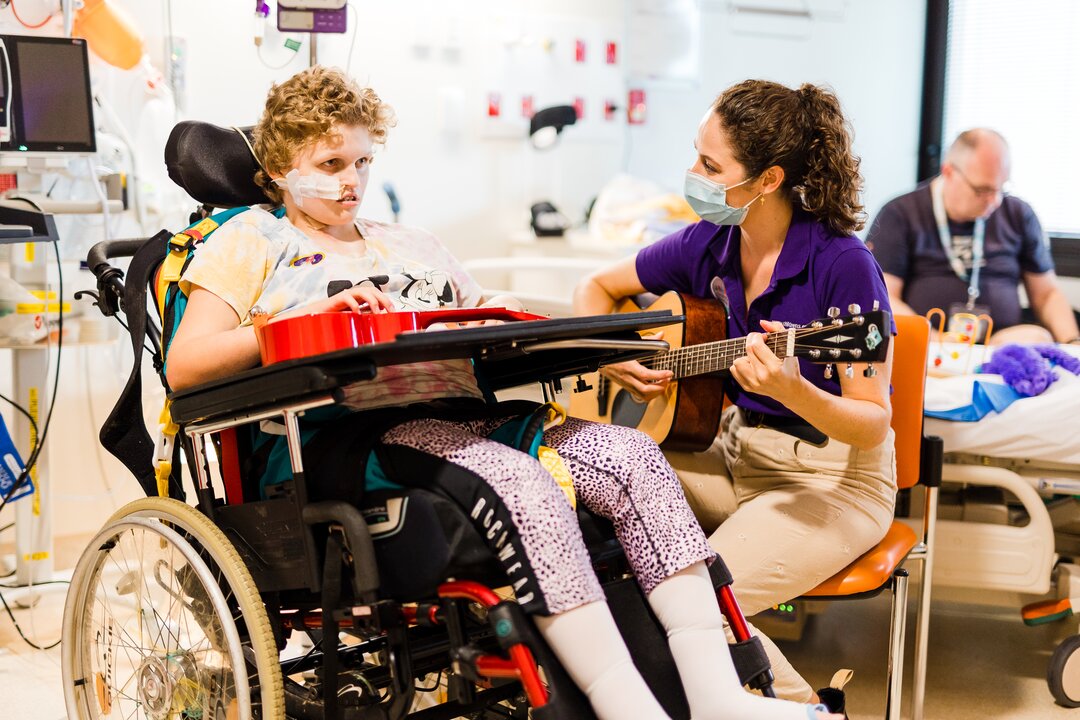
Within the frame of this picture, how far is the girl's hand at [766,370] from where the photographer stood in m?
1.76

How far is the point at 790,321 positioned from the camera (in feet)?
6.68

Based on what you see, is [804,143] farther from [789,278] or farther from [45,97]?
[45,97]

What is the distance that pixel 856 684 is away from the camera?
8.37ft

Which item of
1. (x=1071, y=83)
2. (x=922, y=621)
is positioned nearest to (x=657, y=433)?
(x=922, y=621)

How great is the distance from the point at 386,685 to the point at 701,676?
19.9 inches

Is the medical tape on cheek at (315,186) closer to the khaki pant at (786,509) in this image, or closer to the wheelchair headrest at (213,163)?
the wheelchair headrest at (213,163)

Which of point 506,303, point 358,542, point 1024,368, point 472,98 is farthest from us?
point 472,98

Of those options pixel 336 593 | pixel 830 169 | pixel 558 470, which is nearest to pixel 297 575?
pixel 336 593

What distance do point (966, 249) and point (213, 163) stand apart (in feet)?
8.65

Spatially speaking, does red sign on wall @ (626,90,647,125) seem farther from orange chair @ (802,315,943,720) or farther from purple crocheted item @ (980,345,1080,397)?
orange chair @ (802,315,943,720)

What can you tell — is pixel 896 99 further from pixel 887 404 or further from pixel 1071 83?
pixel 887 404

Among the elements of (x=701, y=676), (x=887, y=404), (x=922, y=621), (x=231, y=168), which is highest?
(x=231, y=168)

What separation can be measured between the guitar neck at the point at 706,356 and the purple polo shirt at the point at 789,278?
108 millimetres

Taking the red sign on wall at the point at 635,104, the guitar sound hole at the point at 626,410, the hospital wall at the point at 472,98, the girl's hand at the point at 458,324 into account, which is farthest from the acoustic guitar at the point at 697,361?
the red sign on wall at the point at 635,104
